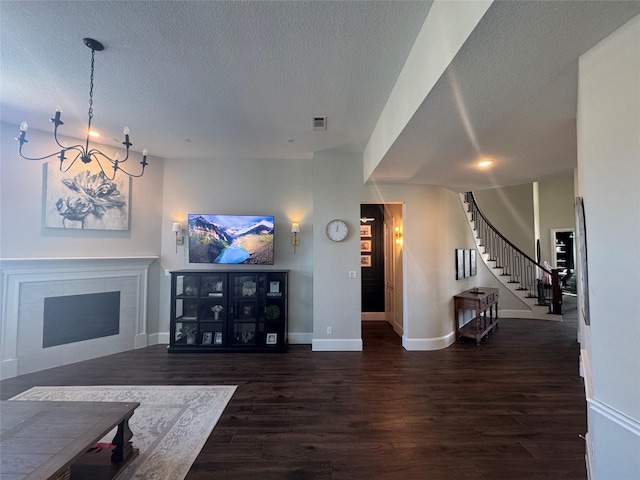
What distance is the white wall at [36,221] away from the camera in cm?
364

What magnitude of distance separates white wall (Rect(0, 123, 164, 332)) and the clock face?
311 cm

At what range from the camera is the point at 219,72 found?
Answer: 251 cm

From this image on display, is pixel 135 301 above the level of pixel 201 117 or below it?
below

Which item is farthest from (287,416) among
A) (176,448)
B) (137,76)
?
(137,76)

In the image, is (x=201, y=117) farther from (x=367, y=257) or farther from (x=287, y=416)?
(x=367, y=257)

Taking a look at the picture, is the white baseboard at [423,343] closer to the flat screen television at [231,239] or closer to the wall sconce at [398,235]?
the wall sconce at [398,235]

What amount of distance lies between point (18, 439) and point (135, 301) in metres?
3.19

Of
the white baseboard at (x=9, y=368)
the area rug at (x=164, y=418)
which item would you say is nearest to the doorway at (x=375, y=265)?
the area rug at (x=164, y=418)

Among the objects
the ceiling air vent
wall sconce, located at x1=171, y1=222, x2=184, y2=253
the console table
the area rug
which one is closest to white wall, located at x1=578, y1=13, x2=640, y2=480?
the ceiling air vent

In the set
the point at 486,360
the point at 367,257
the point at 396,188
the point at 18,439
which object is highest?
the point at 396,188

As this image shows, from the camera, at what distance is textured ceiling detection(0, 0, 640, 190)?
155 cm

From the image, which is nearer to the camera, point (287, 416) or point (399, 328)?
point (287, 416)

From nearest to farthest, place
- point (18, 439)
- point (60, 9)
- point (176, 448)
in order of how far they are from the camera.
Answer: point (18, 439) < point (60, 9) < point (176, 448)

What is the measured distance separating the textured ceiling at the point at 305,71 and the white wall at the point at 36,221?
0.41 meters
